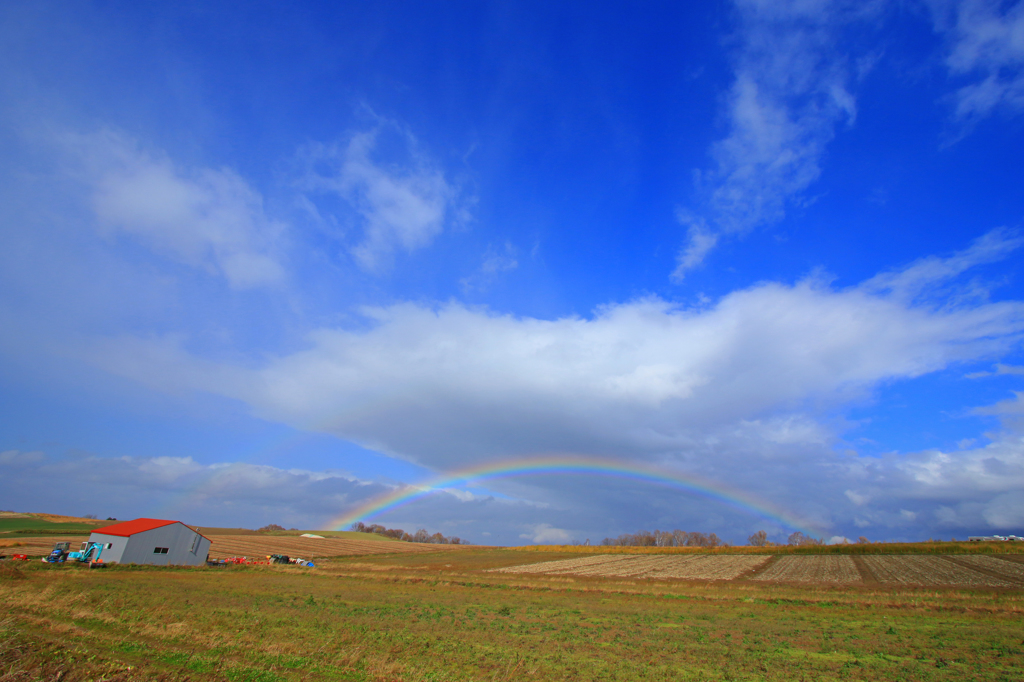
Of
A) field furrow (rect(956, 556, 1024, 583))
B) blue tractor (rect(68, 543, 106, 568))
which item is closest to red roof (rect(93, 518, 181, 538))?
blue tractor (rect(68, 543, 106, 568))

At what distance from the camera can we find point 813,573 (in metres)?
66.6

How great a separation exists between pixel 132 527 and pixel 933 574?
106 m

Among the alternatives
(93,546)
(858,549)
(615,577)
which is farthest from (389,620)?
(858,549)

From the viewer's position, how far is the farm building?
194 ft

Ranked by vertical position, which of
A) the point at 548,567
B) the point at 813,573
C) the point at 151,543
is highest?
the point at 813,573

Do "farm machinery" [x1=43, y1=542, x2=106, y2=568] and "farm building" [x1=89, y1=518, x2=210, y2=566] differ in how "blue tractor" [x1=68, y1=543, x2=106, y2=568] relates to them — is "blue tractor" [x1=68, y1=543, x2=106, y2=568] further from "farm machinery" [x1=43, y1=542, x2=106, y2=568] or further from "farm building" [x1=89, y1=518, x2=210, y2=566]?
"farm building" [x1=89, y1=518, x2=210, y2=566]

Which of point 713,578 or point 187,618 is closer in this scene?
point 187,618

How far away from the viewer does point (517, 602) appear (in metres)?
37.7

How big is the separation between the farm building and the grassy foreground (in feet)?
102

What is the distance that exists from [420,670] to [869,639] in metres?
23.5

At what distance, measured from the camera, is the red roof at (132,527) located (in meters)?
59.7

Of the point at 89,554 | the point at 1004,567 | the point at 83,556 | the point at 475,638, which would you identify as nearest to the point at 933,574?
the point at 1004,567

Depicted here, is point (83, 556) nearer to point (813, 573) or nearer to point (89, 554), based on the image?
point (89, 554)

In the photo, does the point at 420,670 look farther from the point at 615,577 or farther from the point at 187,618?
the point at 615,577
